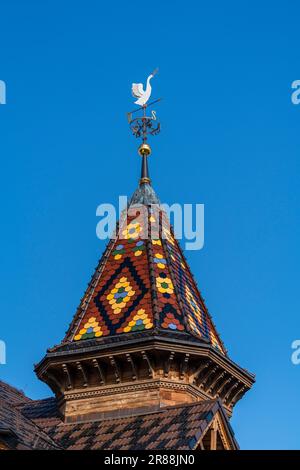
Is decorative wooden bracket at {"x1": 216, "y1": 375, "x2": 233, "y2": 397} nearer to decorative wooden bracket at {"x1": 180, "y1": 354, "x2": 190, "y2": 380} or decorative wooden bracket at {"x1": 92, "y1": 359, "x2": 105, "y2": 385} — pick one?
decorative wooden bracket at {"x1": 180, "y1": 354, "x2": 190, "y2": 380}

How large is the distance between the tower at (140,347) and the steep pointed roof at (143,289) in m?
0.03

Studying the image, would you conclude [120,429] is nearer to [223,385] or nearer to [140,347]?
[140,347]

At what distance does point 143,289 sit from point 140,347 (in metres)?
2.14

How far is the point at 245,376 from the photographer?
22234 millimetres

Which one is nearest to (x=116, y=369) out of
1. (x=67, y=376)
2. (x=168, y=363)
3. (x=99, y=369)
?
(x=99, y=369)

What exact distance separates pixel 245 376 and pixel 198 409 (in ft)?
10.9

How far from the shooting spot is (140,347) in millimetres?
20516

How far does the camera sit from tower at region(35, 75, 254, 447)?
20.6m

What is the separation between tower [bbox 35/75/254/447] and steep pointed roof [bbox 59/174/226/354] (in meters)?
0.03

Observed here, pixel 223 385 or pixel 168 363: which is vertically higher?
pixel 223 385

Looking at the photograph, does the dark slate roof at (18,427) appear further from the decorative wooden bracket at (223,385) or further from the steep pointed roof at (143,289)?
the decorative wooden bracket at (223,385)

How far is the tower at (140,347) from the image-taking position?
20.6 metres

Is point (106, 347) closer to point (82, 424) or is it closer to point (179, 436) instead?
point (82, 424)
